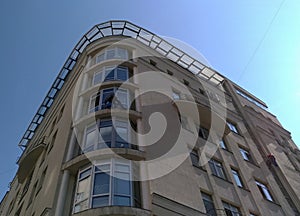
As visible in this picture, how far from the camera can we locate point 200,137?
17047 mm

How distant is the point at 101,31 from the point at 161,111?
9687mm

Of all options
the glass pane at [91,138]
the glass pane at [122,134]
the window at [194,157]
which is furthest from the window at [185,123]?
the glass pane at [91,138]

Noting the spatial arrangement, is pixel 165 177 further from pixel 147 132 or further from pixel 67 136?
pixel 67 136

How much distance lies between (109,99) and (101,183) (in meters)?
5.44

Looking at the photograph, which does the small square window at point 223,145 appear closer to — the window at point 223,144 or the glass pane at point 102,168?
the window at point 223,144

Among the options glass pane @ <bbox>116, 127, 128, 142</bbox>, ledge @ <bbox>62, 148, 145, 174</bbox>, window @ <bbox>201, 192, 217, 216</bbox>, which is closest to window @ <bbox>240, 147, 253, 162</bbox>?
window @ <bbox>201, 192, 217, 216</bbox>

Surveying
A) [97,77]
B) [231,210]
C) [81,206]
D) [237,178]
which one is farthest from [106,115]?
[237,178]

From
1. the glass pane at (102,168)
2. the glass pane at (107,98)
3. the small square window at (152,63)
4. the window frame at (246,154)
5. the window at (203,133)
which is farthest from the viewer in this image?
the small square window at (152,63)

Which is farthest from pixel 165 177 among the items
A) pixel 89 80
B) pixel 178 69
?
pixel 178 69

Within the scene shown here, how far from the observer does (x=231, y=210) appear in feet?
45.5

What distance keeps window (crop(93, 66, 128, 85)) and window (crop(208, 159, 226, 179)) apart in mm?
7174

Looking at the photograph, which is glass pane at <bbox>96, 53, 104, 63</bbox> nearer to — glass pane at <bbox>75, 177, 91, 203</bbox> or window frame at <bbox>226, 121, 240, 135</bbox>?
glass pane at <bbox>75, 177, 91, 203</bbox>

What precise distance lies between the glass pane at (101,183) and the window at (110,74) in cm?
689

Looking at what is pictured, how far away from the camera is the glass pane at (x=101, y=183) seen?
10422 millimetres
